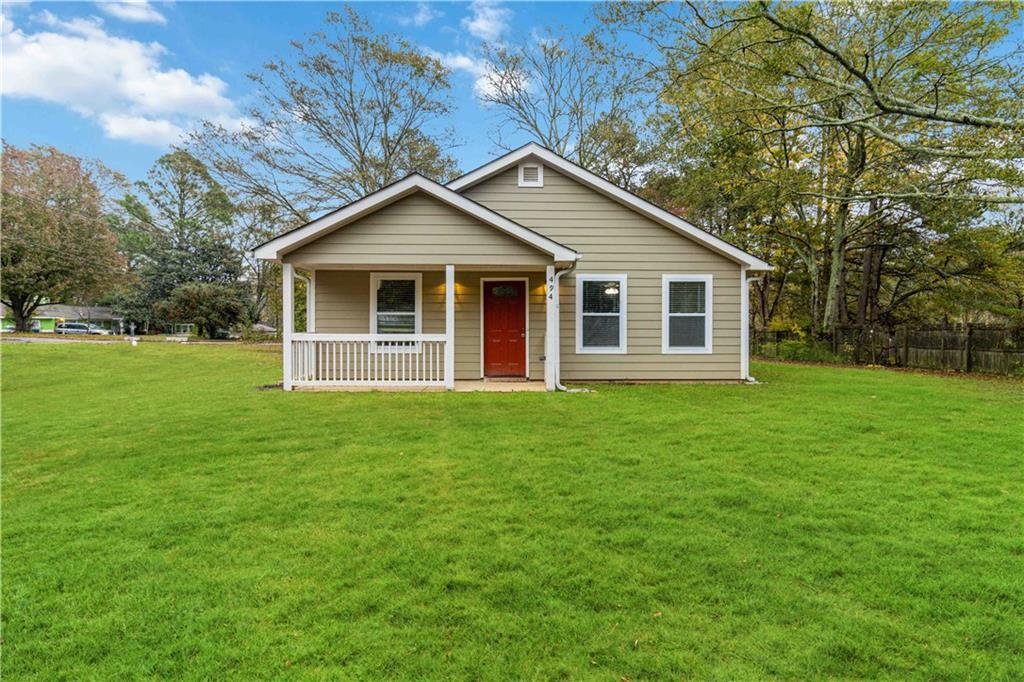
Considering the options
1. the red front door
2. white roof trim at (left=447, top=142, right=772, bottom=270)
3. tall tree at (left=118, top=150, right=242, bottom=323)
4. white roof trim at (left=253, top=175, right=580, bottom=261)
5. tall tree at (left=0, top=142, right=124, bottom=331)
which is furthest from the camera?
tall tree at (left=118, top=150, right=242, bottom=323)

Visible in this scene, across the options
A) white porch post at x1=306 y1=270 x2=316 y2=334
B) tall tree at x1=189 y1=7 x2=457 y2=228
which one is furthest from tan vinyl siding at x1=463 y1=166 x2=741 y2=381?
tall tree at x1=189 y1=7 x2=457 y2=228

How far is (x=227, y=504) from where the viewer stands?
3.94 m

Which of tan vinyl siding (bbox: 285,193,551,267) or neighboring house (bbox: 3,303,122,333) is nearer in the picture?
tan vinyl siding (bbox: 285,193,551,267)

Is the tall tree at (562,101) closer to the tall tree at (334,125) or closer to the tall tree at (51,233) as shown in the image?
the tall tree at (334,125)

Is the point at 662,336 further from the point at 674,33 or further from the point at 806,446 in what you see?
the point at 674,33

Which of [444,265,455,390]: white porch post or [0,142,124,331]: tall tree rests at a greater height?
[0,142,124,331]: tall tree

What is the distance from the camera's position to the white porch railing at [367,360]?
9555 millimetres

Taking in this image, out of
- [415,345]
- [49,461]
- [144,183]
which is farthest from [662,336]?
[144,183]

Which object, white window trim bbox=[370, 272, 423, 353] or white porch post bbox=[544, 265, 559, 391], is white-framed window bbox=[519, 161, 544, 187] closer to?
white porch post bbox=[544, 265, 559, 391]

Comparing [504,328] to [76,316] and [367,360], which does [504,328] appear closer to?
[367,360]

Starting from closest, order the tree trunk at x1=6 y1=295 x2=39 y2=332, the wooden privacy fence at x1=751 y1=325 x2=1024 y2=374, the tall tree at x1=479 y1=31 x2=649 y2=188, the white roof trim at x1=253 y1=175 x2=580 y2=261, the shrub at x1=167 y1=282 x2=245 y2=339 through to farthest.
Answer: the white roof trim at x1=253 y1=175 x2=580 y2=261 → the wooden privacy fence at x1=751 y1=325 x2=1024 y2=374 → the tall tree at x1=479 y1=31 x2=649 y2=188 → the tree trunk at x1=6 y1=295 x2=39 y2=332 → the shrub at x1=167 y1=282 x2=245 y2=339

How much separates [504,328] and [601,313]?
85.7 inches

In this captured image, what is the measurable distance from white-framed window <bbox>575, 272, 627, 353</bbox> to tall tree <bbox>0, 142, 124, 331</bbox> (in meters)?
33.8

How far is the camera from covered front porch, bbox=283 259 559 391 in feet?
33.4
